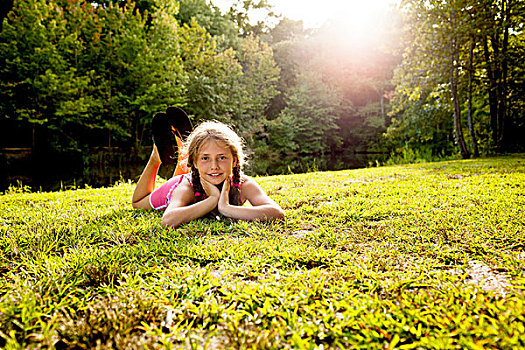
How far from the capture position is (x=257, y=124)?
888 inches

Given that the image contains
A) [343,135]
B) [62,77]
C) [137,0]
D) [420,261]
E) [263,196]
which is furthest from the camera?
[343,135]

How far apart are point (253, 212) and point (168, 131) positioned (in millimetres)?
1833

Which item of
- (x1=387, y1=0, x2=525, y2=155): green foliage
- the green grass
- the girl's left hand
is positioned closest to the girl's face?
the girl's left hand

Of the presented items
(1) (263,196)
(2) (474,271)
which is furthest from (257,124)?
(2) (474,271)

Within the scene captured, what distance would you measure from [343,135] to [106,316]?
3076 centimetres

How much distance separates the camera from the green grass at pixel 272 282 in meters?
1.08

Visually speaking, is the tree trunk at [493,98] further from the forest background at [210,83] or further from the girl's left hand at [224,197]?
the girl's left hand at [224,197]

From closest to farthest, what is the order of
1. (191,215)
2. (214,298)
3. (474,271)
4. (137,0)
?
A: (214,298)
(474,271)
(191,215)
(137,0)

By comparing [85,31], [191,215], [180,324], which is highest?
[85,31]

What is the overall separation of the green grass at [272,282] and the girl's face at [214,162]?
424 mm

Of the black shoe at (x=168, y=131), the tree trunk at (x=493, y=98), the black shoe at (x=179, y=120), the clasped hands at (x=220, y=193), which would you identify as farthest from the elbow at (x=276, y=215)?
the tree trunk at (x=493, y=98)

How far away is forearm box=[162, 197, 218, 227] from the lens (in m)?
2.47

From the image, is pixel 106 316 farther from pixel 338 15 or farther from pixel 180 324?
pixel 338 15

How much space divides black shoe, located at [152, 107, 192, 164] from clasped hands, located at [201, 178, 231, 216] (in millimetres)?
1153
